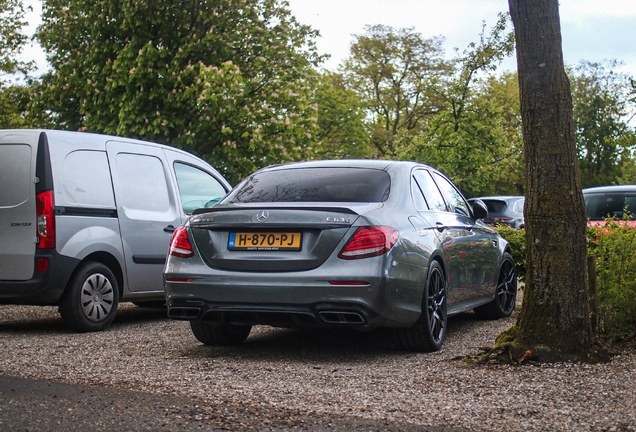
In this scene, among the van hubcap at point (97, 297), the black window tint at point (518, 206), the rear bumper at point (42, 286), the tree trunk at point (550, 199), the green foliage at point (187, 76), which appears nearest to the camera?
the tree trunk at point (550, 199)

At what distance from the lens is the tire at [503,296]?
9414 mm

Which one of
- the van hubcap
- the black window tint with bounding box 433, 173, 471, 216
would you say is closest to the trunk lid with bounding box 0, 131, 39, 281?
the van hubcap

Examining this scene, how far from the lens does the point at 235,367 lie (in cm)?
618

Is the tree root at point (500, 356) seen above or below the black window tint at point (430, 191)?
below

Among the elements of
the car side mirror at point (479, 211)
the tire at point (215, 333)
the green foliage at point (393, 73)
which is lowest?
the tire at point (215, 333)

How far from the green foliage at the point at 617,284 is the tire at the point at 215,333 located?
3004 mm

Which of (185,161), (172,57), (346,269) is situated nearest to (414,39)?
(172,57)

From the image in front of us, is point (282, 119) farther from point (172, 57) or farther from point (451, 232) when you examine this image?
point (451, 232)

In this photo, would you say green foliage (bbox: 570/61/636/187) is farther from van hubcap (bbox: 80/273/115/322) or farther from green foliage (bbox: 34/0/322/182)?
van hubcap (bbox: 80/273/115/322)

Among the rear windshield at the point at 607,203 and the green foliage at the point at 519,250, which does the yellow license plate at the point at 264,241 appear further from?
the rear windshield at the point at 607,203

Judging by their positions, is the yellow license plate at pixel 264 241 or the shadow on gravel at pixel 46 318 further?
the shadow on gravel at pixel 46 318

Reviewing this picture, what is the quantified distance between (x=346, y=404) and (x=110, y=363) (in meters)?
2.20

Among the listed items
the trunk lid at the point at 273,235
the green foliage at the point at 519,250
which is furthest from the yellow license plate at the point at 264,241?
the green foliage at the point at 519,250

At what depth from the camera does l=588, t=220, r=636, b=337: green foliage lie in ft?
22.5
